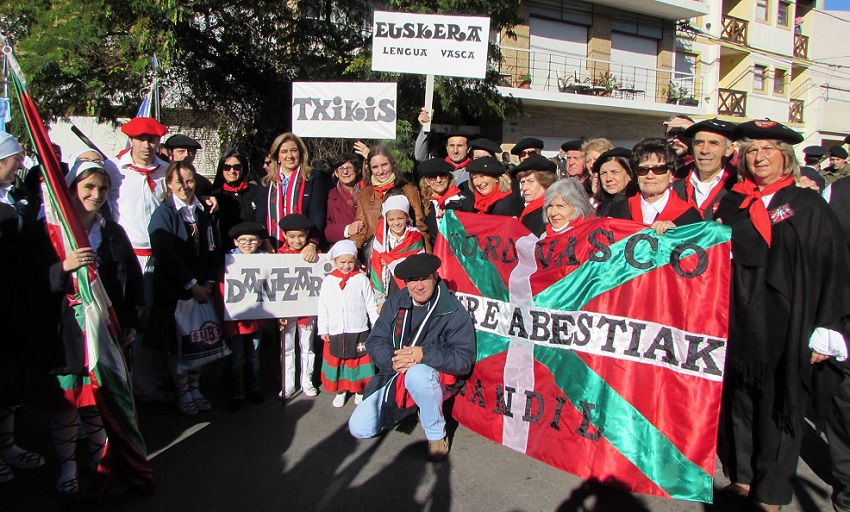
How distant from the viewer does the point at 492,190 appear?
193 inches

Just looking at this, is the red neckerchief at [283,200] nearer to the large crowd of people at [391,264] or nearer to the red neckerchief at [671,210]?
the large crowd of people at [391,264]

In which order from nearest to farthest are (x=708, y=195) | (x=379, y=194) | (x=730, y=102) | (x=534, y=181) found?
1. (x=708, y=195)
2. (x=534, y=181)
3. (x=379, y=194)
4. (x=730, y=102)

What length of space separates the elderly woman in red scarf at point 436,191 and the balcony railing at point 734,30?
23826 millimetres

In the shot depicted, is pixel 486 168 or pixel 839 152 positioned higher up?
pixel 839 152

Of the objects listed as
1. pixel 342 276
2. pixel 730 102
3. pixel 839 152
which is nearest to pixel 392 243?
pixel 342 276

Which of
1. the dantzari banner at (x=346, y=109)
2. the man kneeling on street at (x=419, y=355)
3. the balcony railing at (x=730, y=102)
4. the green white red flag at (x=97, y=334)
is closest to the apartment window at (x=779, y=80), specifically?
the balcony railing at (x=730, y=102)

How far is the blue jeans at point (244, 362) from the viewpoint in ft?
15.6

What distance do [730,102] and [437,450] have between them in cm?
2558

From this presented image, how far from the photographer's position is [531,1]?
18.2 metres

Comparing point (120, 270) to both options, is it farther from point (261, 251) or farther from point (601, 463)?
point (601, 463)

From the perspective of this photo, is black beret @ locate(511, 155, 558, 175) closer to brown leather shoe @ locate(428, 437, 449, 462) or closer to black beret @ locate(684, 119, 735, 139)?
black beret @ locate(684, 119, 735, 139)

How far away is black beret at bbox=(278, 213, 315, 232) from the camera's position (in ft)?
15.9

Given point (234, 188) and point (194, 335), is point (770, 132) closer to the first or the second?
point (194, 335)

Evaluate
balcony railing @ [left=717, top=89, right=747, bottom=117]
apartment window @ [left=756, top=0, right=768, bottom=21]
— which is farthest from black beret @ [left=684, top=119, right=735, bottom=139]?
apartment window @ [left=756, top=0, right=768, bottom=21]
